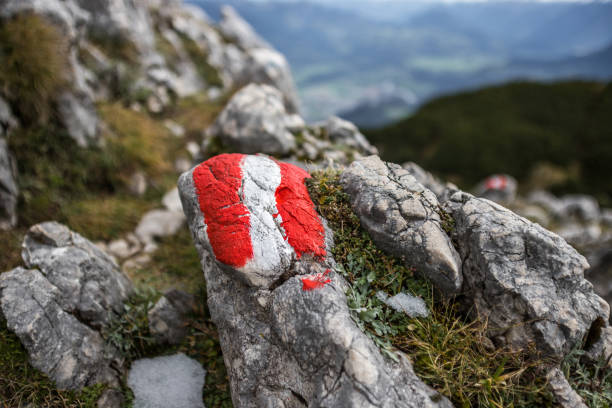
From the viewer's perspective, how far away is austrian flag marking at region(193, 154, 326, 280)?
465cm

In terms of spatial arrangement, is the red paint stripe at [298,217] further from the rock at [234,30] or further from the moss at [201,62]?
the rock at [234,30]

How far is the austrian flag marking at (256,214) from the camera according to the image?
15.3 ft

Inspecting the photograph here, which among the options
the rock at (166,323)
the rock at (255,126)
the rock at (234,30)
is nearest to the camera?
the rock at (166,323)

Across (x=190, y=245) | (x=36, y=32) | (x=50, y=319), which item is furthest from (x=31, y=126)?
(x=50, y=319)

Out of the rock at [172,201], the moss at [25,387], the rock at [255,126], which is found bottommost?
the rock at [172,201]

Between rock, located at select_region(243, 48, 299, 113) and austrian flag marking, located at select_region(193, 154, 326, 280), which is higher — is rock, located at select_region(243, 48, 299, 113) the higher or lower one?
the lower one

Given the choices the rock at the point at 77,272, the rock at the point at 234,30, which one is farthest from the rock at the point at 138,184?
the rock at the point at 234,30

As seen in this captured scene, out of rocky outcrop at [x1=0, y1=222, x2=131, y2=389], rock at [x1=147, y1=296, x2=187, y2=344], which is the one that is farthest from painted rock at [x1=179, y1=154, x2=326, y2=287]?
rocky outcrop at [x1=0, y1=222, x2=131, y2=389]

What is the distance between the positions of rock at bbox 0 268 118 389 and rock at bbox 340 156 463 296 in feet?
16.8

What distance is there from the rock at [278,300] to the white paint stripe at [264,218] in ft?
0.05

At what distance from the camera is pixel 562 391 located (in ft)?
13.8

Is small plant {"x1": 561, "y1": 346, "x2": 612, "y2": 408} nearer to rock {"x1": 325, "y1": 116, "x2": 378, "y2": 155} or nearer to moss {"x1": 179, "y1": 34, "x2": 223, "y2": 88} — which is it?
rock {"x1": 325, "y1": 116, "x2": 378, "y2": 155}

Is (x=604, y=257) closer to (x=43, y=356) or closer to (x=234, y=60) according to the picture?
(x=43, y=356)

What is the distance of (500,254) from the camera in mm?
4602
